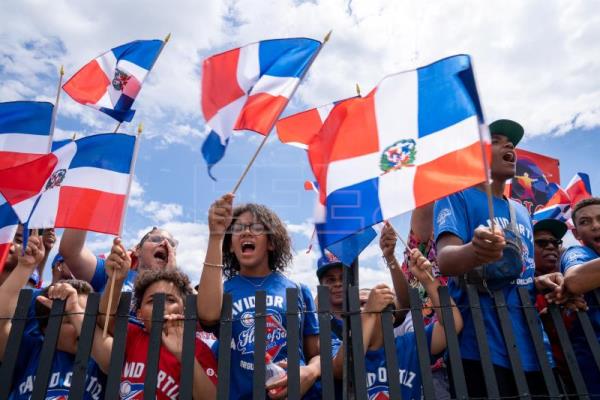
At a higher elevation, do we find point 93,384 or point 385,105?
point 385,105

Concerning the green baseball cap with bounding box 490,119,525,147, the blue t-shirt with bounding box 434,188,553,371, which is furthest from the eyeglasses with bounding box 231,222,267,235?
the green baseball cap with bounding box 490,119,525,147

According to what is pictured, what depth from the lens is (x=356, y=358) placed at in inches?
103

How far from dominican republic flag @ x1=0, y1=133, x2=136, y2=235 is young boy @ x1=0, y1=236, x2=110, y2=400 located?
35 centimetres

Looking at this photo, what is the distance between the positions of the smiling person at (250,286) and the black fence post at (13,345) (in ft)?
3.12

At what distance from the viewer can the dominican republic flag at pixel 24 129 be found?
14.5 ft

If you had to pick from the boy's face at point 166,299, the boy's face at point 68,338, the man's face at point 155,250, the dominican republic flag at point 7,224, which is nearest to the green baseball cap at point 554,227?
the boy's face at point 166,299

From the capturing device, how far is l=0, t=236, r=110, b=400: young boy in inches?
114

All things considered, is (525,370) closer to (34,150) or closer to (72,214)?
(72,214)

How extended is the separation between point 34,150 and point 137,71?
125 cm

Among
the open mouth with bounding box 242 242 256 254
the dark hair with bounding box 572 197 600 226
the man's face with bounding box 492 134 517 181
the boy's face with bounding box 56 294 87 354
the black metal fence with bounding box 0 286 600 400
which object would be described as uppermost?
the man's face with bounding box 492 134 517 181

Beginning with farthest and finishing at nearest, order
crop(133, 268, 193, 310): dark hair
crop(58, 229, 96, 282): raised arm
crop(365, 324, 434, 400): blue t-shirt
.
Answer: crop(58, 229, 96, 282): raised arm
crop(133, 268, 193, 310): dark hair
crop(365, 324, 434, 400): blue t-shirt

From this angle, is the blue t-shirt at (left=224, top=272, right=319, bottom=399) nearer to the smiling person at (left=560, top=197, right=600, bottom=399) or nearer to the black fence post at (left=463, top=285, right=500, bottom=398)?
the black fence post at (left=463, top=285, right=500, bottom=398)

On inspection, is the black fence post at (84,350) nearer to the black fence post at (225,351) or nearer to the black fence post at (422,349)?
the black fence post at (225,351)

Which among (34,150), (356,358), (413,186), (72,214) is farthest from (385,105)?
(34,150)
